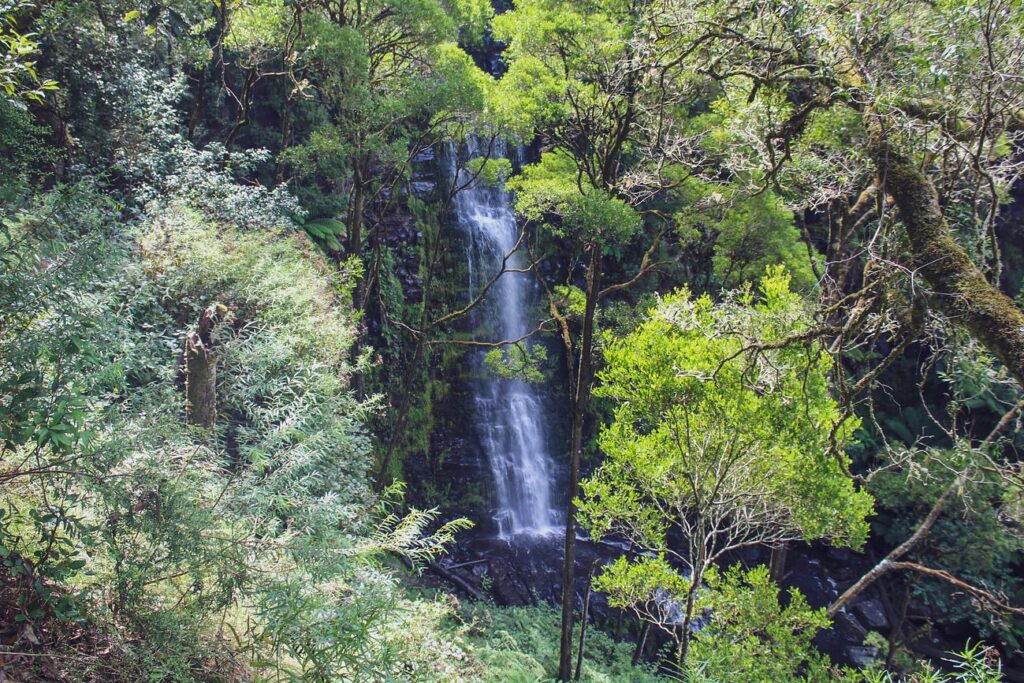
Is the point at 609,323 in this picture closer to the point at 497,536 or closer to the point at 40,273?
the point at 497,536

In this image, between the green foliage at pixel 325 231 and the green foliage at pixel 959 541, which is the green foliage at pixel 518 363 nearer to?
the green foliage at pixel 325 231

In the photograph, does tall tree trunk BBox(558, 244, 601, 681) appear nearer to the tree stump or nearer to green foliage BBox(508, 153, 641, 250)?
green foliage BBox(508, 153, 641, 250)

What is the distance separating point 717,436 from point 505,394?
9072 millimetres

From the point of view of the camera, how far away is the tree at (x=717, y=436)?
6.18 meters

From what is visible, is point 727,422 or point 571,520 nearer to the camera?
point 727,422

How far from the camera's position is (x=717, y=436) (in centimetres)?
692

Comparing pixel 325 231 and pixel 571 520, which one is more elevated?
pixel 325 231

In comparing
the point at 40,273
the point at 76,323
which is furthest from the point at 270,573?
the point at 40,273

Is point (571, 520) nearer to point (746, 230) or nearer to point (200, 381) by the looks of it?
point (200, 381)

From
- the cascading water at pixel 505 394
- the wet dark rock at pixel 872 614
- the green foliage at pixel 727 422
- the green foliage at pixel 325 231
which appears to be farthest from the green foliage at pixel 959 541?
the green foliage at pixel 325 231

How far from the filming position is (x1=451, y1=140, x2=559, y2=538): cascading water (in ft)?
49.3

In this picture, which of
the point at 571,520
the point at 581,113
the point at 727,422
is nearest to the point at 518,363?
the point at 571,520

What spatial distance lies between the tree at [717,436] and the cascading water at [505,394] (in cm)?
691

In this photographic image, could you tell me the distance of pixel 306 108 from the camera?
13.8 m
